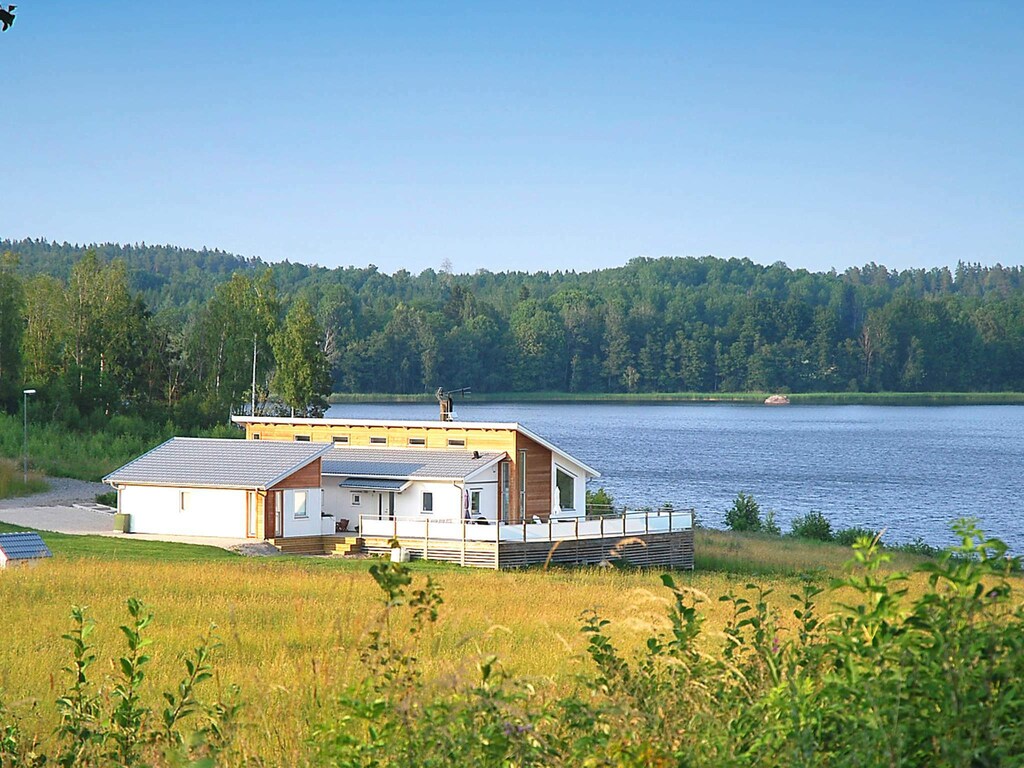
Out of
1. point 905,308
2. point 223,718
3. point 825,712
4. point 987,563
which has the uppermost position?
point 905,308

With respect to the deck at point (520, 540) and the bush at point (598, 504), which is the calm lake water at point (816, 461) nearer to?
the deck at point (520, 540)

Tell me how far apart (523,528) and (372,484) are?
5369 millimetres

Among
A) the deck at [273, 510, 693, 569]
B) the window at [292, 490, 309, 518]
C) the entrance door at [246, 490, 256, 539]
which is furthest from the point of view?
the window at [292, 490, 309, 518]

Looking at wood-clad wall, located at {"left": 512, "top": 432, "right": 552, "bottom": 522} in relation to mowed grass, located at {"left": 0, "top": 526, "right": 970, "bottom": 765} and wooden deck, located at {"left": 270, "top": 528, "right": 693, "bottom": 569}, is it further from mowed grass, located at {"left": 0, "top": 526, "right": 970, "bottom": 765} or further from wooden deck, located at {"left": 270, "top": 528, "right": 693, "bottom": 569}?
mowed grass, located at {"left": 0, "top": 526, "right": 970, "bottom": 765}

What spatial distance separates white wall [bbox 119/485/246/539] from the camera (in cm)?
3428

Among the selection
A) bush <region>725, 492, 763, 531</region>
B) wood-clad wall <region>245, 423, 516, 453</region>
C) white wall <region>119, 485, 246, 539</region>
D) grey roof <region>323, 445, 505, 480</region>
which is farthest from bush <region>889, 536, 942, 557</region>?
white wall <region>119, 485, 246, 539</region>

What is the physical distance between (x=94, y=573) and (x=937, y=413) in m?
157

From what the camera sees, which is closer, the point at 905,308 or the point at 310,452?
the point at 310,452

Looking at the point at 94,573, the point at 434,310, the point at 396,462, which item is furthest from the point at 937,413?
the point at 94,573

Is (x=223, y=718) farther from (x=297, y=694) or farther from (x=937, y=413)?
(x=937, y=413)

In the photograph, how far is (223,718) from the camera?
211 inches

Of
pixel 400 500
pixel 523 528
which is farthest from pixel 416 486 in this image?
pixel 523 528

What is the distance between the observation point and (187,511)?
34906mm

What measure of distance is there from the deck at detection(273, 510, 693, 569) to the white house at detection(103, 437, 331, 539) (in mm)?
844
